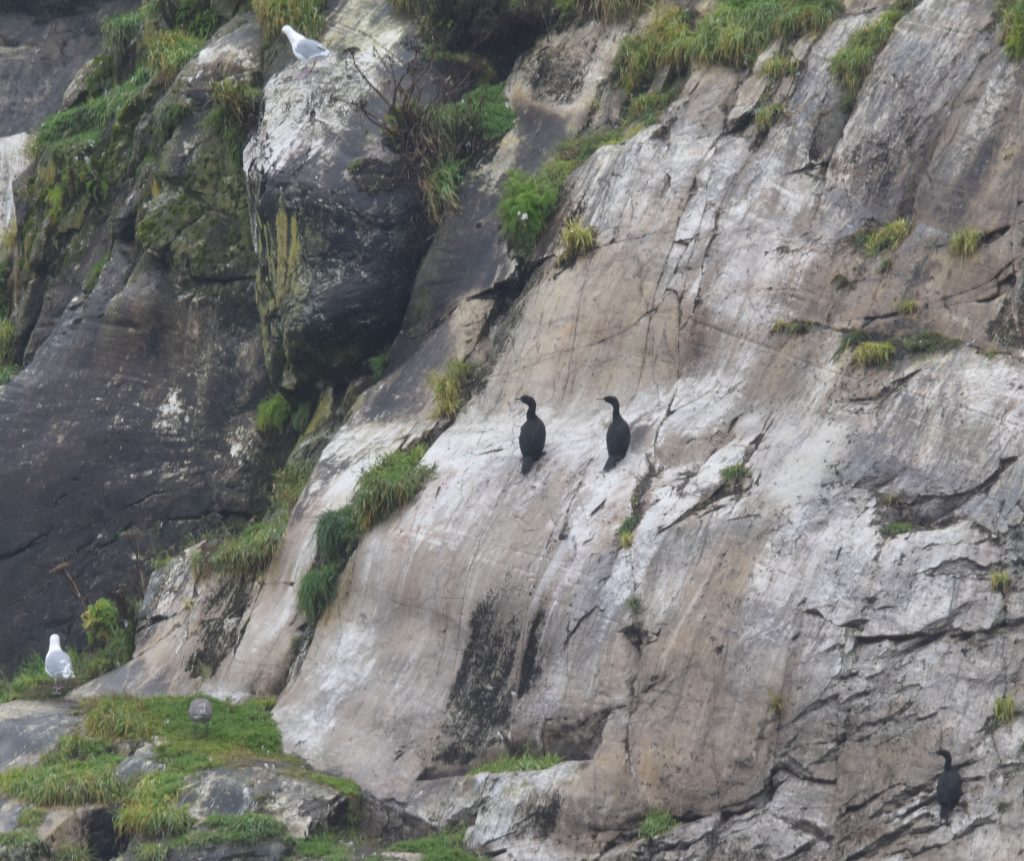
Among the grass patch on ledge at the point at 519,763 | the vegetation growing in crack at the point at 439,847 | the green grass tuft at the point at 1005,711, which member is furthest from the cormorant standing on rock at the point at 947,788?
the vegetation growing in crack at the point at 439,847

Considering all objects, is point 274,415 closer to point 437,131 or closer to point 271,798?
point 437,131

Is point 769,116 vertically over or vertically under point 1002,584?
over

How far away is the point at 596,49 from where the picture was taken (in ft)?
67.7

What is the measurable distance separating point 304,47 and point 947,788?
12.3 meters

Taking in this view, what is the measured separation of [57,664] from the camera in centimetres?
1902

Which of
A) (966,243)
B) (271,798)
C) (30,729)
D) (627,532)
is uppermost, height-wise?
(966,243)

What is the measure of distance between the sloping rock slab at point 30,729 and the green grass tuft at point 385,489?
3435 mm

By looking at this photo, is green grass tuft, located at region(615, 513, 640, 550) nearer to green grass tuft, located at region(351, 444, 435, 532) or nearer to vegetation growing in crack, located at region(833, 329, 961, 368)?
vegetation growing in crack, located at region(833, 329, 961, 368)

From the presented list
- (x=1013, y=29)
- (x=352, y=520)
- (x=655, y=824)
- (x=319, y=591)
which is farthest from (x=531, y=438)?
(x=1013, y=29)

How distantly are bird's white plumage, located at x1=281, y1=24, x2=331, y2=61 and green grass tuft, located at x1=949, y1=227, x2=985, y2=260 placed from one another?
8.62 metres

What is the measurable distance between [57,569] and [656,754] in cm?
977

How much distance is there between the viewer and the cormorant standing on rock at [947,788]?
12641mm

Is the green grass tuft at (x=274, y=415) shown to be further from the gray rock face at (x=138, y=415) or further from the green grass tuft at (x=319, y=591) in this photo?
the green grass tuft at (x=319, y=591)

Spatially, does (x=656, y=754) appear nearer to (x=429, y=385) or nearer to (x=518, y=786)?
(x=518, y=786)
